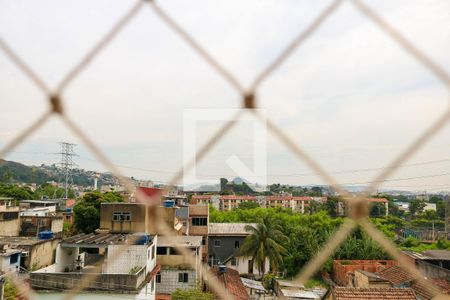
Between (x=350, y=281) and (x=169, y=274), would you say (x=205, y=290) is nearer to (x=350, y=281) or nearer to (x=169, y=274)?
(x=169, y=274)

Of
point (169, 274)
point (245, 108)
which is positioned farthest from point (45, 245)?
point (245, 108)

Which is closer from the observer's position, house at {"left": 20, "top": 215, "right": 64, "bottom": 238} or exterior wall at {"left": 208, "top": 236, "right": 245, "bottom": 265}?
house at {"left": 20, "top": 215, "right": 64, "bottom": 238}

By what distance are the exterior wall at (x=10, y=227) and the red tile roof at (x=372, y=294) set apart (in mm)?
7322

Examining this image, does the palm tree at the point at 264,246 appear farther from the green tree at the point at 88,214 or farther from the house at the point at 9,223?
the house at the point at 9,223

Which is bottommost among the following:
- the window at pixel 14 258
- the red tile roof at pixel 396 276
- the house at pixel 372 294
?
the red tile roof at pixel 396 276

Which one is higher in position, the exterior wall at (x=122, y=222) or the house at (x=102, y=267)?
the exterior wall at (x=122, y=222)

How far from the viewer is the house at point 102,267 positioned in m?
3.94

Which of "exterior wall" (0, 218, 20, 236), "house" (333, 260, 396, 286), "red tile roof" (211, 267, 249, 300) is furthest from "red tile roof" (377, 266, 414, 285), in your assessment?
"exterior wall" (0, 218, 20, 236)

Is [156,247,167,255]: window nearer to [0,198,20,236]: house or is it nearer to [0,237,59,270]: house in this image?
[0,237,59,270]: house

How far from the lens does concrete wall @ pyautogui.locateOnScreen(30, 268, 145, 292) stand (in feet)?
12.7

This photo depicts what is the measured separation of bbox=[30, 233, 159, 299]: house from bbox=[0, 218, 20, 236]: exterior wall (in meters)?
3.96

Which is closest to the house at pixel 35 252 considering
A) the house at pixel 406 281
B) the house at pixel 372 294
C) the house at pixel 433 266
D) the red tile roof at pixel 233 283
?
the red tile roof at pixel 233 283

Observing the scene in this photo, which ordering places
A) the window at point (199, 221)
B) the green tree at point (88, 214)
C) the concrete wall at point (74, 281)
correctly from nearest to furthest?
1. the concrete wall at point (74, 281)
2. the green tree at point (88, 214)
3. the window at point (199, 221)

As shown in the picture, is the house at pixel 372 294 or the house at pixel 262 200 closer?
the house at pixel 372 294
